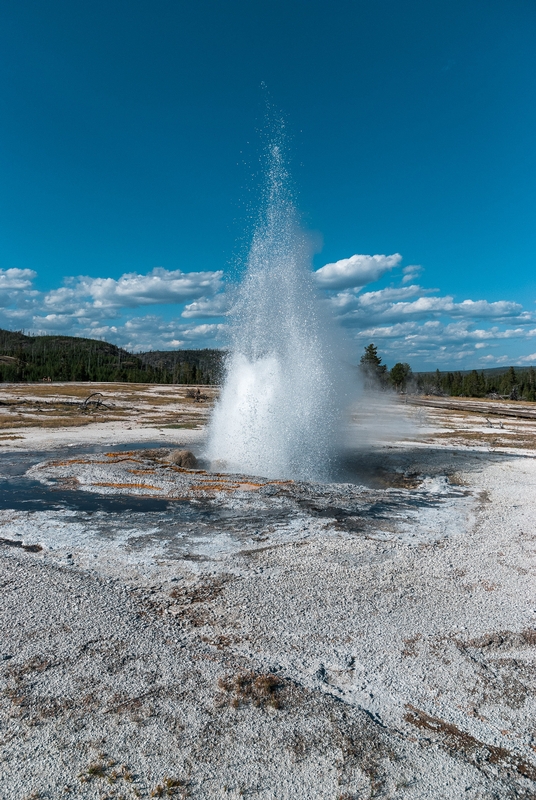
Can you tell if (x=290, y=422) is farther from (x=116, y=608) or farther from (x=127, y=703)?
(x=127, y=703)

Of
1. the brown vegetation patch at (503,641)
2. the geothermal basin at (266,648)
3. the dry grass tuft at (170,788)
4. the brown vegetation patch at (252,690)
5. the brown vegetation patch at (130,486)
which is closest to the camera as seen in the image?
the dry grass tuft at (170,788)

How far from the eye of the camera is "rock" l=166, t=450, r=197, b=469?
18.1 m

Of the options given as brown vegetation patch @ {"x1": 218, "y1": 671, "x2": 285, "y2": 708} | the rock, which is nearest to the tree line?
the rock

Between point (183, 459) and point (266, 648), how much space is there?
12.7 metres

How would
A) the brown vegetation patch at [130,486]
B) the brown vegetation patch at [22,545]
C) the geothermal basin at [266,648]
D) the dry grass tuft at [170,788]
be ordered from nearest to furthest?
the dry grass tuft at [170,788] < the geothermal basin at [266,648] < the brown vegetation patch at [22,545] < the brown vegetation patch at [130,486]

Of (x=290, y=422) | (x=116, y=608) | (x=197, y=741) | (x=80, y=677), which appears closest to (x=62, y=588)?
(x=116, y=608)

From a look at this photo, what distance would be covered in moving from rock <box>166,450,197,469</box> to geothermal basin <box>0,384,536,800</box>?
4.73 m

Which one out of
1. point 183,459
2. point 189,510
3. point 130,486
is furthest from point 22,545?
point 183,459

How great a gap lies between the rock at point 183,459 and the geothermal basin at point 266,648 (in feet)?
15.5

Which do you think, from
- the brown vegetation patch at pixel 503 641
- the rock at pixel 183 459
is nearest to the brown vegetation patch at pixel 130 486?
the rock at pixel 183 459

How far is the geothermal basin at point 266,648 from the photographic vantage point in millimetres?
4172

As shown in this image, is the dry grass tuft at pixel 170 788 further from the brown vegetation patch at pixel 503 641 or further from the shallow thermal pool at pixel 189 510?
the shallow thermal pool at pixel 189 510

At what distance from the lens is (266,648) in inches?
235

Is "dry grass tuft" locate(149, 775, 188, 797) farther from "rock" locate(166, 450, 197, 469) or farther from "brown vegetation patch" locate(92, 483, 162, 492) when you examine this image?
"rock" locate(166, 450, 197, 469)
